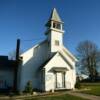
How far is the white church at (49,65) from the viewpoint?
A: 1091 inches

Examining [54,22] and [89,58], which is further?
[89,58]

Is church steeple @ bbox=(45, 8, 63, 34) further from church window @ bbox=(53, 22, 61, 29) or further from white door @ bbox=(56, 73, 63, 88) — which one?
white door @ bbox=(56, 73, 63, 88)

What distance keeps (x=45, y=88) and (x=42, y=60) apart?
4894 mm

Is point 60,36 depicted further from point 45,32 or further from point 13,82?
point 13,82

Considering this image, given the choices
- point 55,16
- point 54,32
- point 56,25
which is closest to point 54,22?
point 56,25

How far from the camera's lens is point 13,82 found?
100 ft

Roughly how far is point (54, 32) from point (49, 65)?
608 cm

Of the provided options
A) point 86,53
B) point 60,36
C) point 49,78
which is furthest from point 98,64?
point 49,78

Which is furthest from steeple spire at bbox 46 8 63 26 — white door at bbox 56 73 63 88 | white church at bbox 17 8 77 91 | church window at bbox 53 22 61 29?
white door at bbox 56 73 63 88

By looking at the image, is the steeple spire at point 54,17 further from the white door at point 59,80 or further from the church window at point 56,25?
the white door at point 59,80

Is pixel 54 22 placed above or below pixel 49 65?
above

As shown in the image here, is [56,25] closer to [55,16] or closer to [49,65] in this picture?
[55,16]

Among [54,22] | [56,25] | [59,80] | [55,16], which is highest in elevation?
[55,16]

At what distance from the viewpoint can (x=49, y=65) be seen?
1088 inches
